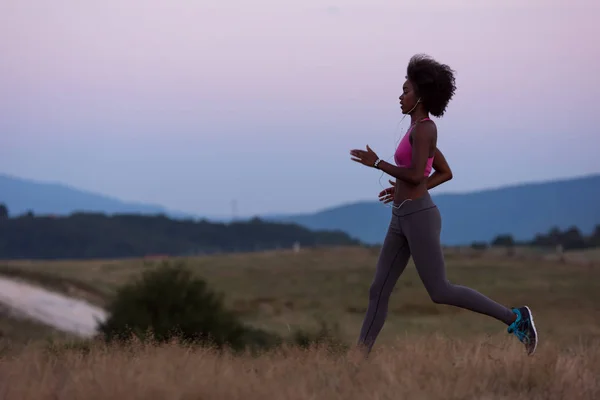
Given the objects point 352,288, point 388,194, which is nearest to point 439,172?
point 388,194

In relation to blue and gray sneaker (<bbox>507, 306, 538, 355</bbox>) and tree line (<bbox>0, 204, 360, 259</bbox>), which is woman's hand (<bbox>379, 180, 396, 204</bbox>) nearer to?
blue and gray sneaker (<bbox>507, 306, 538, 355</bbox>)

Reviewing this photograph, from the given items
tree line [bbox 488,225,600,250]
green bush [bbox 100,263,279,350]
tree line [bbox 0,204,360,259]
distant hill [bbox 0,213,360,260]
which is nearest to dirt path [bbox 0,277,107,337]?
green bush [bbox 100,263,279,350]

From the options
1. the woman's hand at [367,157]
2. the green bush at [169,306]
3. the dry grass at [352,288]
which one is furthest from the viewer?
the dry grass at [352,288]

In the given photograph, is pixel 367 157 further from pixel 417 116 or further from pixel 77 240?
pixel 77 240

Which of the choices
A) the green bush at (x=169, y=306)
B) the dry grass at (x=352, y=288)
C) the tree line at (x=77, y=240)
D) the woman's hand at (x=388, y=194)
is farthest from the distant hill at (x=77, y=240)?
the woman's hand at (x=388, y=194)

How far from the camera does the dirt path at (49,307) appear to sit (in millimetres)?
30906

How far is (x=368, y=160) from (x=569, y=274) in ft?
181

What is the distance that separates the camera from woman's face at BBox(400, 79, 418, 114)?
25.3 feet

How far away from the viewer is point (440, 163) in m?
8.02

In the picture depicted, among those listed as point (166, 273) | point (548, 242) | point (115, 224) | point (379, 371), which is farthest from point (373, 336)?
point (115, 224)

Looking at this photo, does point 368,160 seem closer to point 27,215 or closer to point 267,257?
point 267,257

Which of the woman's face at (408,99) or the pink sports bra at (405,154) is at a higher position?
the woman's face at (408,99)

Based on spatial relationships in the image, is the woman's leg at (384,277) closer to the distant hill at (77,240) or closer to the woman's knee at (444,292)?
the woman's knee at (444,292)

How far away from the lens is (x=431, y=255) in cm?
754
